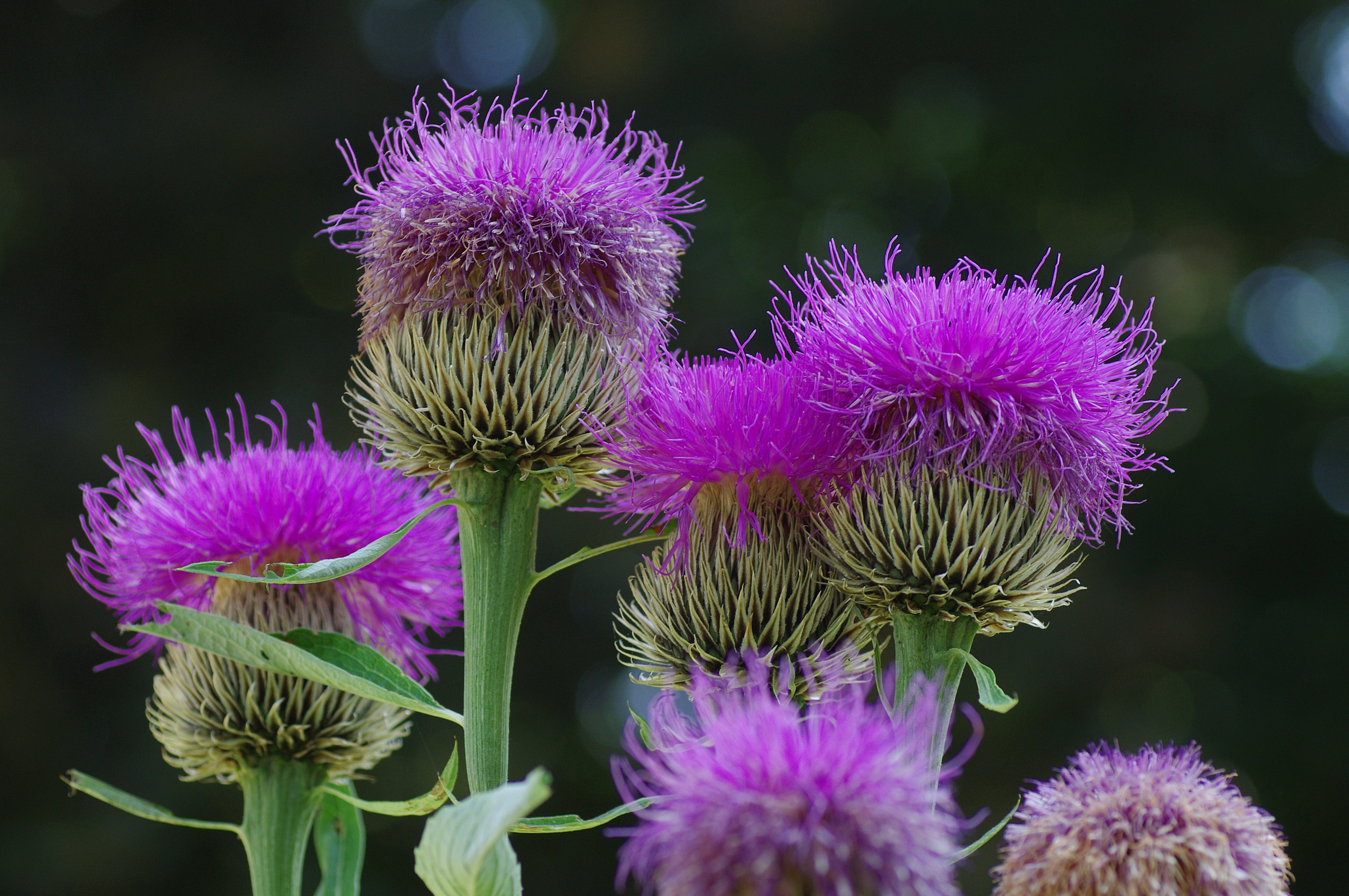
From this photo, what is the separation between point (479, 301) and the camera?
2125 mm

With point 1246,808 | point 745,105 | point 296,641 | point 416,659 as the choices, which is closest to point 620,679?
point 745,105

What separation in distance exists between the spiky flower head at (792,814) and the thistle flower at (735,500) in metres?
0.70

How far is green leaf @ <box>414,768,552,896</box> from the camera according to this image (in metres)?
1.37

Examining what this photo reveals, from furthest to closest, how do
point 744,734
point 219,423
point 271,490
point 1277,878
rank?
point 219,423
point 271,490
point 1277,878
point 744,734

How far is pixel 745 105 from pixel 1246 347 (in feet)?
16.5

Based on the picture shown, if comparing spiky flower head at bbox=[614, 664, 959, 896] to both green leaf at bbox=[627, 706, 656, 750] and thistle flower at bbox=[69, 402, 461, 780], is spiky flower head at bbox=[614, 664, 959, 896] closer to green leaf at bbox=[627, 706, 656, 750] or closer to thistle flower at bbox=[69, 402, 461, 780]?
green leaf at bbox=[627, 706, 656, 750]

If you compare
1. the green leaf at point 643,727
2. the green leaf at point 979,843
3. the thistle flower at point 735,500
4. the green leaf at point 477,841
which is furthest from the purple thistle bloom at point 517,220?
the green leaf at point 979,843

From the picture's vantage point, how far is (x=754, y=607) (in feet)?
6.69

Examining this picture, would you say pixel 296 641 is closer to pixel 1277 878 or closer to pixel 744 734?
pixel 744 734

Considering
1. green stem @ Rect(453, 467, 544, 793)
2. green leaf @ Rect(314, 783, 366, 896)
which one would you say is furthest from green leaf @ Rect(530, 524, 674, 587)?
green leaf @ Rect(314, 783, 366, 896)

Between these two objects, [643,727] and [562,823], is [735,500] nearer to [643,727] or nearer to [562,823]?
[643,727]

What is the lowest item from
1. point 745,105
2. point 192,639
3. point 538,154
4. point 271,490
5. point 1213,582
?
point 192,639

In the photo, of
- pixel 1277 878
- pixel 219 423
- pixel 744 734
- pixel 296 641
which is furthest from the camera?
pixel 219 423

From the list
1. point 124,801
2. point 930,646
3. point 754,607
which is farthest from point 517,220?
point 124,801
